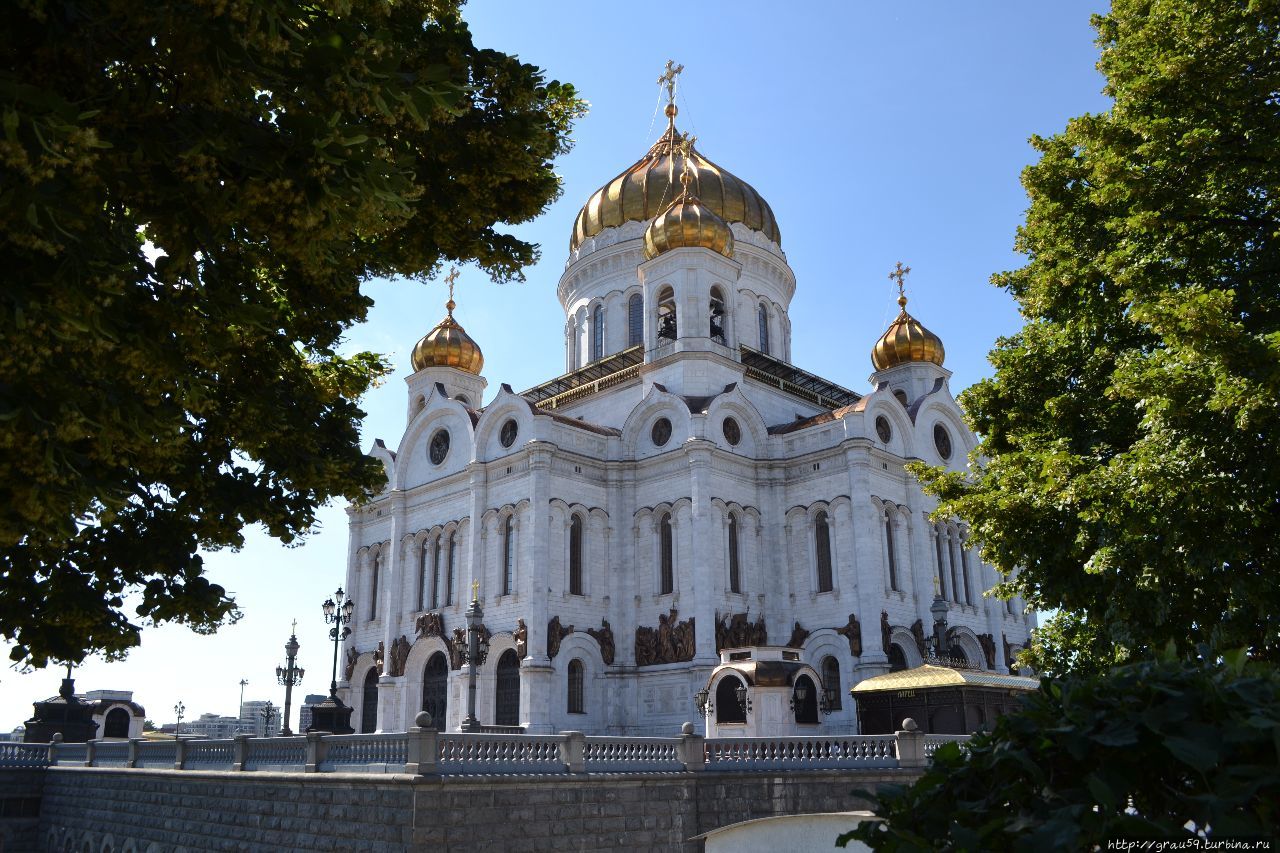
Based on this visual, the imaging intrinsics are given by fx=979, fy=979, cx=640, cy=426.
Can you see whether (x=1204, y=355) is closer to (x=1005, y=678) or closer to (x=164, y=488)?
(x=164, y=488)

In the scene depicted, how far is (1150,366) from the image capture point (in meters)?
10.5

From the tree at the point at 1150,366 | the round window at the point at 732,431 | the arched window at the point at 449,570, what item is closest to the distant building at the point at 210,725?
the arched window at the point at 449,570

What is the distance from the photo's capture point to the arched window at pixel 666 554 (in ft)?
100

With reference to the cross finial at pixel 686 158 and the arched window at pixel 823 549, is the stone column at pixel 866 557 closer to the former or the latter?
the arched window at pixel 823 549

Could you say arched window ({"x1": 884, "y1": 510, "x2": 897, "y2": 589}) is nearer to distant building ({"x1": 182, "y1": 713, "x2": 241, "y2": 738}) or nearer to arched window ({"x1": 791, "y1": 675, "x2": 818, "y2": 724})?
arched window ({"x1": 791, "y1": 675, "x2": 818, "y2": 724})

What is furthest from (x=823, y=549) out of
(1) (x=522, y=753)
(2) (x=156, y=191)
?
(2) (x=156, y=191)

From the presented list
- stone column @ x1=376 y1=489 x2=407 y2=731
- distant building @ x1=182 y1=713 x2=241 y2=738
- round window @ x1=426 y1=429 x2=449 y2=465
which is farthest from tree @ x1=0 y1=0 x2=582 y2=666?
distant building @ x1=182 y1=713 x2=241 y2=738

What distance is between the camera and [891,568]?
3091 centimetres

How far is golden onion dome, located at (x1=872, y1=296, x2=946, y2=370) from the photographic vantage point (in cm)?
3697

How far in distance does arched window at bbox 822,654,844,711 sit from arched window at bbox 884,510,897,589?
303cm

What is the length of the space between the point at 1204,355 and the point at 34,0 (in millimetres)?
9812

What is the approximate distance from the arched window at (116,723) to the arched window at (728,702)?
22940 mm

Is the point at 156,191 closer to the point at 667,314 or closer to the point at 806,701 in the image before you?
the point at 806,701

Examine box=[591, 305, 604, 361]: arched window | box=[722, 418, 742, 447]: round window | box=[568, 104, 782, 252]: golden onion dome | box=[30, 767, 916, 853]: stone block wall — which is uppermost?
box=[568, 104, 782, 252]: golden onion dome
